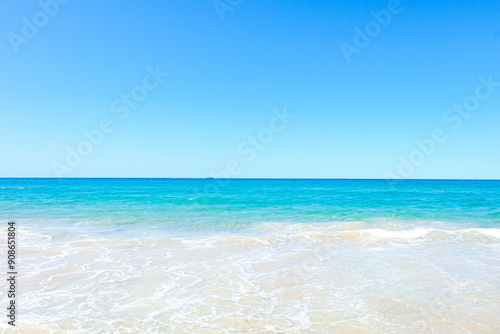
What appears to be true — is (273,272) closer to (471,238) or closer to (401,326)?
(401,326)

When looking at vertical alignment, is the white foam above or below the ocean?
below

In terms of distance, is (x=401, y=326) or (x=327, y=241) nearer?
(x=401, y=326)

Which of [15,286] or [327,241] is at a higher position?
[15,286]

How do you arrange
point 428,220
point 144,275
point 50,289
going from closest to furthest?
point 50,289, point 144,275, point 428,220

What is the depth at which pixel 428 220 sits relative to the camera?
18203 millimetres

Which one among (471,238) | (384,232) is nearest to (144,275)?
(384,232)

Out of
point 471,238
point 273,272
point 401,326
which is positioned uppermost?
point 401,326

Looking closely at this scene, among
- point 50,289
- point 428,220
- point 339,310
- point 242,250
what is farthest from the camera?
point 428,220

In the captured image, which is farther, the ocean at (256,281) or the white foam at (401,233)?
the white foam at (401,233)

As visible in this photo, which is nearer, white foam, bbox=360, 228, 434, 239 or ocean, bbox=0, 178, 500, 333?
ocean, bbox=0, 178, 500, 333

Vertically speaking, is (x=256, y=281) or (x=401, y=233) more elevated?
(x=256, y=281)

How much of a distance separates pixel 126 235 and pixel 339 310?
10229mm

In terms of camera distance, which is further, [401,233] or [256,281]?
[401,233]

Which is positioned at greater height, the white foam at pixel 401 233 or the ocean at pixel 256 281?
the ocean at pixel 256 281
